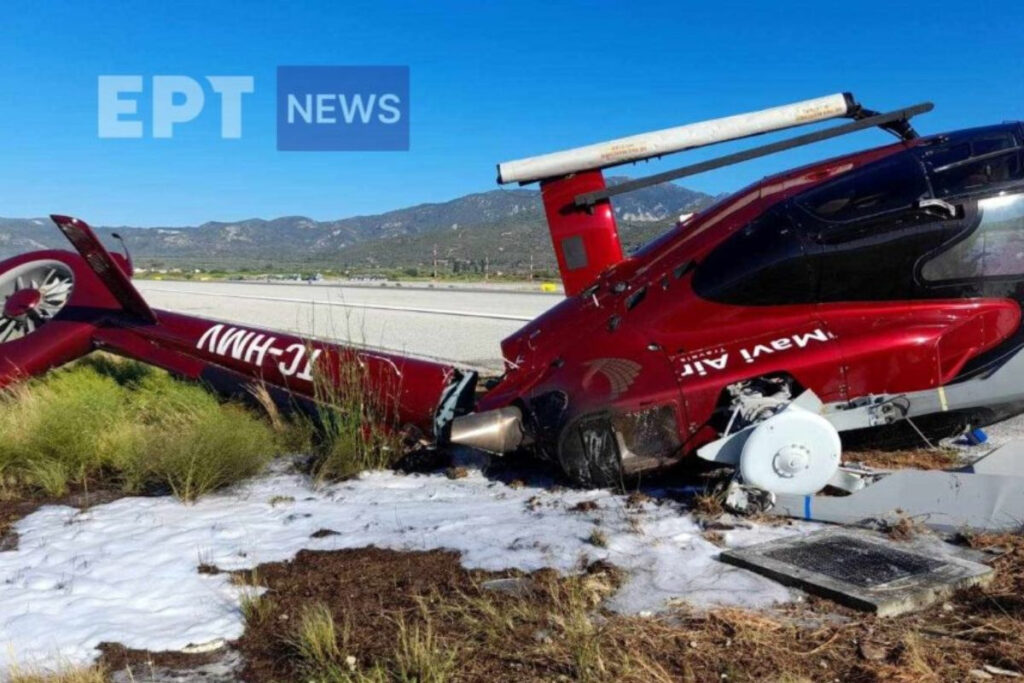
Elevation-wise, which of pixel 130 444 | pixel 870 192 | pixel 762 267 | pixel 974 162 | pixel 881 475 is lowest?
pixel 130 444

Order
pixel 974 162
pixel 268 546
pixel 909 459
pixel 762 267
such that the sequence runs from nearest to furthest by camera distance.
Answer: pixel 268 546 < pixel 974 162 < pixel 762 267 < pixel 909 459

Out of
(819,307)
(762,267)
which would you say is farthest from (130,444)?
(819,307)

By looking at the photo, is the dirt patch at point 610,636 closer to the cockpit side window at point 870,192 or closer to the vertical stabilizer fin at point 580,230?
the cockpit side window at point 870,192

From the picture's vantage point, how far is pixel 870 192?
522 centimetres

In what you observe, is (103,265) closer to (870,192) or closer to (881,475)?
(870,192)

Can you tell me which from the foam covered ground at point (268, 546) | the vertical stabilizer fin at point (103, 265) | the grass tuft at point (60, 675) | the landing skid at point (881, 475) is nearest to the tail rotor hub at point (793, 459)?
the landing skid at point (881, 475)

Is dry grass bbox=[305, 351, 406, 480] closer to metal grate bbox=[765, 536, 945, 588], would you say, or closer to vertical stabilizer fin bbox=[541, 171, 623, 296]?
vertical stabilizer fin bbox=[541, 171, 623, 296]

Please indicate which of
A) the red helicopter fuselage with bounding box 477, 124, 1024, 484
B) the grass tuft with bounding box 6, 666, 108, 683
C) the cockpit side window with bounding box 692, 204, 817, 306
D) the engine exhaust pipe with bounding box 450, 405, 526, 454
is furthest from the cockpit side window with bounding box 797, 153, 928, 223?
the grass tuft with bounding box 6, 666, 108, 683

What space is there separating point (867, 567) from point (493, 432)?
2.69m

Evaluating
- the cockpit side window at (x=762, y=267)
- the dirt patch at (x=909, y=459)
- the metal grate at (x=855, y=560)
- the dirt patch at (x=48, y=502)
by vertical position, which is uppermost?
the cockpit side window at (x=762, y=267)

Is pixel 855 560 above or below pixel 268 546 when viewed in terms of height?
above

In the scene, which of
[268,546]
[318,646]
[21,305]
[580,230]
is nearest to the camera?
[318,646]

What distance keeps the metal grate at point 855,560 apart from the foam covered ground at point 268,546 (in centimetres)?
28

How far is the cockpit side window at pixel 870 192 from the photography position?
202 inches
